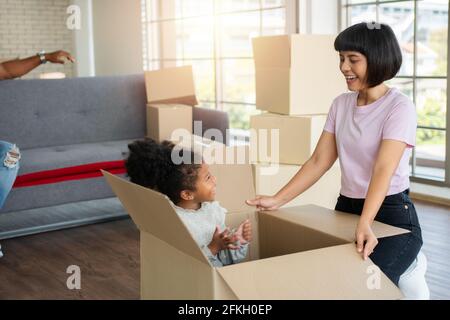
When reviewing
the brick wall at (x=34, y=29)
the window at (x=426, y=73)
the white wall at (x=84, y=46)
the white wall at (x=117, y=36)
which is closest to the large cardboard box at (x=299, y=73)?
the window at (x=426, y=73)

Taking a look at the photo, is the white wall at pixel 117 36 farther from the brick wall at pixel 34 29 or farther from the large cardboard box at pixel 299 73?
the large cardboard box at pixel 299 73

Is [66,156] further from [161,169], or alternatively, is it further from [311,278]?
[311,278]

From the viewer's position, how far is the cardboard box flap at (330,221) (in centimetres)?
143

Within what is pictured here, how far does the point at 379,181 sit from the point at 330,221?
152 millimetres

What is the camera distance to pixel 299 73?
3459mm

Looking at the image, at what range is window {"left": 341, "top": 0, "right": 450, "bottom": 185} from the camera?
4453 millimetres

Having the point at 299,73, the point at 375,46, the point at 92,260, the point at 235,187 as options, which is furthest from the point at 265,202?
the point at 299,73

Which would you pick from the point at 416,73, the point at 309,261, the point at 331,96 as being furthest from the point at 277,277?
the point at 416,73

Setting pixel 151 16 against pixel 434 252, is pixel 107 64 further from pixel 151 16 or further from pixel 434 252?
pixel 434 252

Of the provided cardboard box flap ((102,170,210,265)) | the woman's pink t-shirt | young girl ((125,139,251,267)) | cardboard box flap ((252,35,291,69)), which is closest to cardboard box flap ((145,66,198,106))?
cardboard box flap ((252,35,291,69))

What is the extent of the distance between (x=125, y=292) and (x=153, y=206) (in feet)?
5.38

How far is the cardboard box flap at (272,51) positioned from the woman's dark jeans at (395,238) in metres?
1.79

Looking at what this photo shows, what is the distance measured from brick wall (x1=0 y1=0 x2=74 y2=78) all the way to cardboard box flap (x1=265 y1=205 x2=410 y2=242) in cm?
716

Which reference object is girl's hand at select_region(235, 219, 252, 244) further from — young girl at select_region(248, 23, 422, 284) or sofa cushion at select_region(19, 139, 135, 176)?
sofa cushion at select_region(19, 139, 135, 176)
